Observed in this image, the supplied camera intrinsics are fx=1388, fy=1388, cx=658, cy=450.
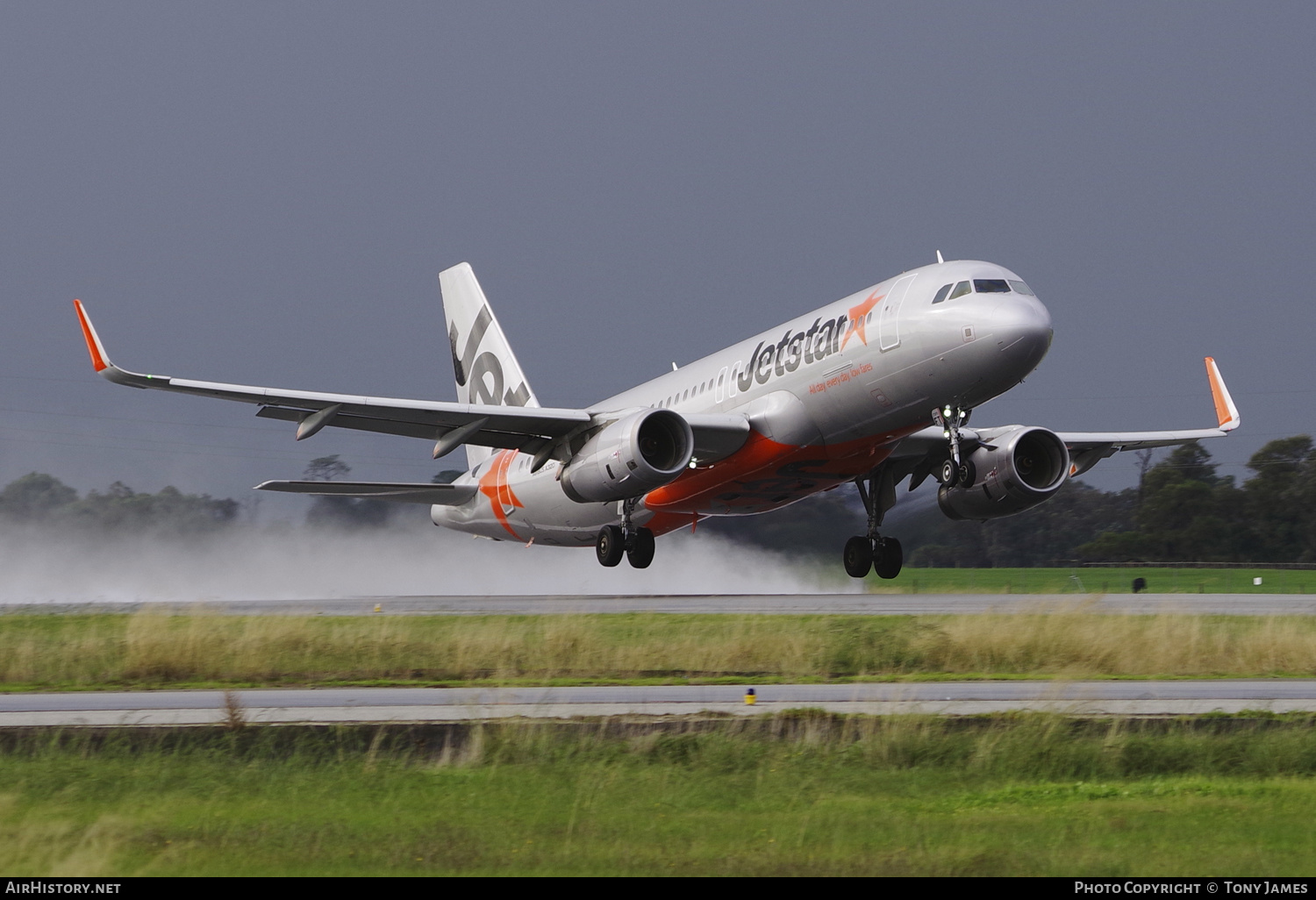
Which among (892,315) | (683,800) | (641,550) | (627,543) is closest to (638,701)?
(683,800)

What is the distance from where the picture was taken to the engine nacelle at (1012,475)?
89.8ft

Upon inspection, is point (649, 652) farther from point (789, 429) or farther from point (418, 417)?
point (418, 417)

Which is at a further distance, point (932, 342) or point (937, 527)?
point (937, 527)

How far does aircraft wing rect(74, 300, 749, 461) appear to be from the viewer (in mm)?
25797

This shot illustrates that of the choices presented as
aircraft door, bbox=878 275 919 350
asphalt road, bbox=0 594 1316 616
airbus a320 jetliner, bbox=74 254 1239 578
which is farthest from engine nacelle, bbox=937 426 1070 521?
aircraft door, bbox=878 275 919 350

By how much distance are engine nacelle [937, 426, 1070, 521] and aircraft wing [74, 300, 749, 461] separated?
4979 millimetres

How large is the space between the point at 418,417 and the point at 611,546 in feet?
16.5

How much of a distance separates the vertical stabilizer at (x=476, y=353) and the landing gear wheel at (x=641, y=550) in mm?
8280

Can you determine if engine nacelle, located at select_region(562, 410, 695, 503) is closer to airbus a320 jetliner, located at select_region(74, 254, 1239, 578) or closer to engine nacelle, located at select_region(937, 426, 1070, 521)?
airbus a320 jetliner, located at select_region(74, 254, 1239, 578)

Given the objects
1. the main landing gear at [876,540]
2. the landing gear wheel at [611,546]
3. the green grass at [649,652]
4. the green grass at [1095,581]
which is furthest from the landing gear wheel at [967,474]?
the green grass at [1095,581]
